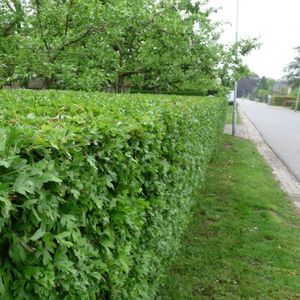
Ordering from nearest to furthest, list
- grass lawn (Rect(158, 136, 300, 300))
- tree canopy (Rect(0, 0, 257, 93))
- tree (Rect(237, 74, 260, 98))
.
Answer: grass lawn (Rect(158, 136, 300, 300))
tree canopy (Rect(0, 0, 257, 93))
tree (Rect(237, 74, 260, 98))


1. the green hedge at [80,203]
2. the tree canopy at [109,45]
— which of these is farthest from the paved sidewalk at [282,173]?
the green hedge at [80,203]

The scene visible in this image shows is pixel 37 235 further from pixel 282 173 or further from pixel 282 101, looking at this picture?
pixel 282 101

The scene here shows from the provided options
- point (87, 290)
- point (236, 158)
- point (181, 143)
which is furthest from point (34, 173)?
point (236, 158)

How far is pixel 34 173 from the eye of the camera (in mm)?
1270

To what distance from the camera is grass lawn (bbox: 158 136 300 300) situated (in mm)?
4137

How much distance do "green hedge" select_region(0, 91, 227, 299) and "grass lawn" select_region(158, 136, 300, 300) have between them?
112cm

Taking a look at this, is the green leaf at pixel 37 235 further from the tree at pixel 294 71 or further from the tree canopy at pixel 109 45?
the tree at pixel 294 71

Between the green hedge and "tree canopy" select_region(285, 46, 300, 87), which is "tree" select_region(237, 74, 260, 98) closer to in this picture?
"tree canopy" select_region(285, 46, 300, 87)

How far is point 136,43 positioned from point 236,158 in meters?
4.38

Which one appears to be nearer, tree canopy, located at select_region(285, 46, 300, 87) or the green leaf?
the green leaf

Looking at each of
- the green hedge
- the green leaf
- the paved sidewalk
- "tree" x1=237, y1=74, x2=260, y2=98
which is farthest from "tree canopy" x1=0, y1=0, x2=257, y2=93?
"tree" x1=237, y1=74, x2=260, y2=98

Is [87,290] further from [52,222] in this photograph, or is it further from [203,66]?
[203,66]

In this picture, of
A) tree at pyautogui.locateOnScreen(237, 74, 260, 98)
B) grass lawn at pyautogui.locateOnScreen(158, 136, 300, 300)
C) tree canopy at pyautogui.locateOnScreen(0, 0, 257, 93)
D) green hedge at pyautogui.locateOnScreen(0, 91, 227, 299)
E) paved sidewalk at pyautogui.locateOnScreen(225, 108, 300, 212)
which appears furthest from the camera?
tree at pyautogui.locateOnScreen(237, 74, 260, 98)

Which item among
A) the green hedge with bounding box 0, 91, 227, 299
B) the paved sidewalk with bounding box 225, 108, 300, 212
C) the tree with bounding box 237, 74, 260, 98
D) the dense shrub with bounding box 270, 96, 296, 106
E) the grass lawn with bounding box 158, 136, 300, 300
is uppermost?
the green hedge with bounding box 0, 91, 227, 299
